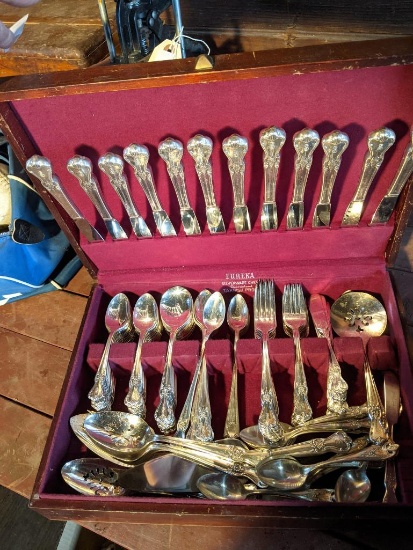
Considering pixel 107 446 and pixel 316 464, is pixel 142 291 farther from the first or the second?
pixel 316 464

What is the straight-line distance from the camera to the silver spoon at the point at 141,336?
27.9 inches

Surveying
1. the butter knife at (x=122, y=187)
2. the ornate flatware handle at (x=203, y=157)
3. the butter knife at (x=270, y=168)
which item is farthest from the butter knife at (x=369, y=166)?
the butter knife at (x=122, y=187)

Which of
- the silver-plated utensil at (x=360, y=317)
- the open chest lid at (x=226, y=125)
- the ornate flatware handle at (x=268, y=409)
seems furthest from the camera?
the silver-plated utensil at (x=360, y=317)

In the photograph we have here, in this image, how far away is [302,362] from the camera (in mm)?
718

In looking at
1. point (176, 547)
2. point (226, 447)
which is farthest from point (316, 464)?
point (176, 547)

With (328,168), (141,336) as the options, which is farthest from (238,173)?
(141,336)

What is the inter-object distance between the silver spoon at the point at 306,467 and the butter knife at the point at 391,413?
24 mm

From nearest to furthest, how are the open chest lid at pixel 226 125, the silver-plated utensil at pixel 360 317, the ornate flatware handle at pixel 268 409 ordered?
the open chest lid at pixel 226 125
the ornate flatware handle at pixel 268 409
the silver-plated utensil at pixel 360 317

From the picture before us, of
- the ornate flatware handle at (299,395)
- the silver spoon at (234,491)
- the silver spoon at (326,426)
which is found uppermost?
the ornate flatware handle at (299,395)

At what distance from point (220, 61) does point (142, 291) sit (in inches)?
18.1

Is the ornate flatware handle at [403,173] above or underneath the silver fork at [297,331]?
above

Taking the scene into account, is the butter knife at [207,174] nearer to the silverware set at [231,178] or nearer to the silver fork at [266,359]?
the silverware set at [231,178]

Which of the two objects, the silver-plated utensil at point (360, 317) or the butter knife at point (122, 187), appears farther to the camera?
the silver-plated utensil at point (360, 317)

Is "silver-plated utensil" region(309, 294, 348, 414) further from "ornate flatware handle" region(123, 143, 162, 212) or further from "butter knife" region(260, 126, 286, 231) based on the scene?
"ornate flatware handle" region(123, 143, 162, 212)
